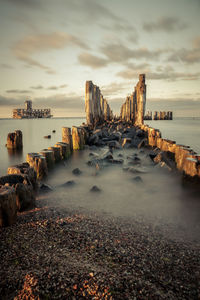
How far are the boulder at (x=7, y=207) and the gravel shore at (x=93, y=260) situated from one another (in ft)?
0.35

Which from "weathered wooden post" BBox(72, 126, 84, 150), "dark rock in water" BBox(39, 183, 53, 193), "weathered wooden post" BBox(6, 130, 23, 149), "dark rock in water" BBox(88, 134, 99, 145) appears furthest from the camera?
"dark rock in water" BBox(88, 134, 99, 145)

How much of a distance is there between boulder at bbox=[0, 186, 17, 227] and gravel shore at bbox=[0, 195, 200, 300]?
11cm

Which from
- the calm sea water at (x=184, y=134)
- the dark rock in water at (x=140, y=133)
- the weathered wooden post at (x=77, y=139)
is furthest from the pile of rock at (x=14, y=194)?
the calm sea water at (x=184, y=134)

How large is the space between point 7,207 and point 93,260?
136cm

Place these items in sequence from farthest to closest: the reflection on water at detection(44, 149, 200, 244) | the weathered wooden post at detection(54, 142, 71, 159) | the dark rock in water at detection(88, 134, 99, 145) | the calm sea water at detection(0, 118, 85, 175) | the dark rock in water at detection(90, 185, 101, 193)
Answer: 1. the dark rock in water at detection(88, 134, 99, 145)
2. the calm sea water at detection(0, 118, 85, 175)
3. the weathered wooden post at detection(54, 142, 71, 159)
4. the dark rock in water at detection(90, 185, 101, 193)
5. the reflection on water at detection(44, 149, 200, 244)

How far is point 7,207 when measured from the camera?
230 centimetres

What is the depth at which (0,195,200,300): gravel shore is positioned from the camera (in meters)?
1.44

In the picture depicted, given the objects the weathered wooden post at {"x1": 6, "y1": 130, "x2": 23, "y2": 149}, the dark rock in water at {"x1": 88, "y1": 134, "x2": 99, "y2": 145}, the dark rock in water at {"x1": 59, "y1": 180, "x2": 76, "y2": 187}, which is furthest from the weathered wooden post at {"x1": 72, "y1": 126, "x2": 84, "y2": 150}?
the dark rock in water at {"x1": 59, "y1": 180, "x2": 76, "y2": 187}

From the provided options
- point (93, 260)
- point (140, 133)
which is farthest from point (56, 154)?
point (140, 133)

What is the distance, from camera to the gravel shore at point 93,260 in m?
1.44

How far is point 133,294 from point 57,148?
18.1ft

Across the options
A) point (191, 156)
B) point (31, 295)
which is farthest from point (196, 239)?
point (191, 156)

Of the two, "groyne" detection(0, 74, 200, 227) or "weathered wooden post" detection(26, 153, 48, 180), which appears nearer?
"groyne" detection(0, 74, 200, 227)

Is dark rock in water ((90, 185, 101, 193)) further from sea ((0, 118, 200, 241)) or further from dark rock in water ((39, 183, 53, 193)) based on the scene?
dark rock in water ((39, 183, 53, 193))
